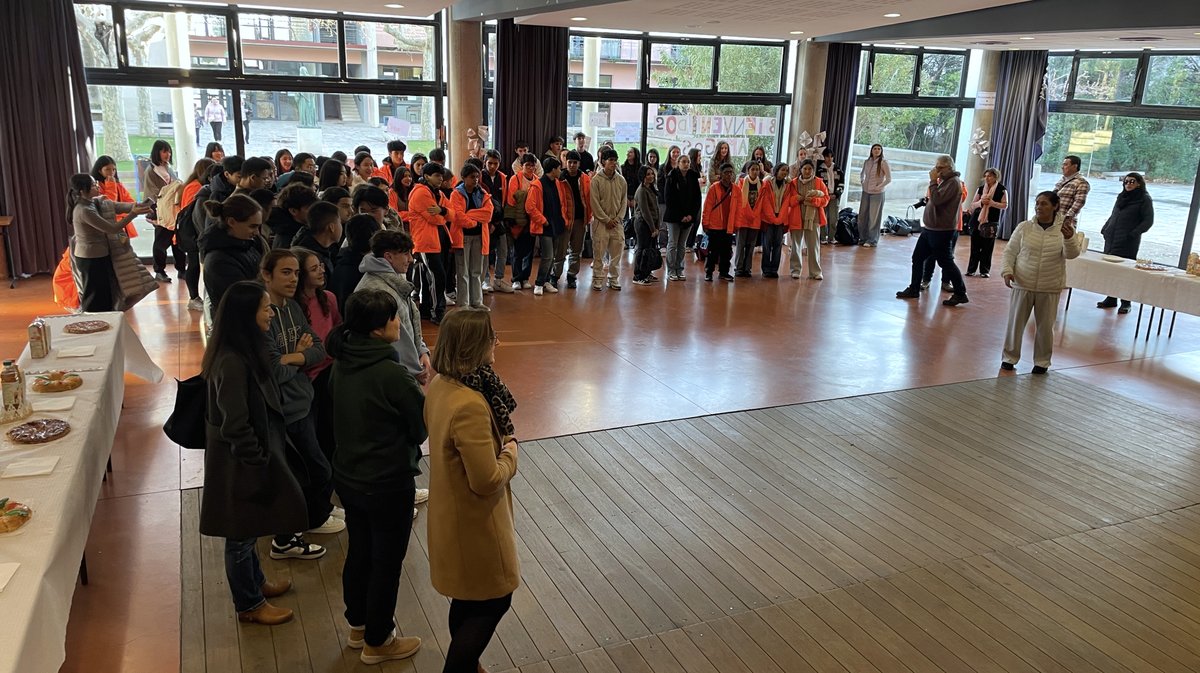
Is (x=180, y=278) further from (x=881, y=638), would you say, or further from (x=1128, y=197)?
(x=1128, y=197)

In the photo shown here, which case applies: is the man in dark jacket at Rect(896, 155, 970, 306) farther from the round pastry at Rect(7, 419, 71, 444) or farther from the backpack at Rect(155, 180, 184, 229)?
the round pastry at Rect(7, 419, 71, 444)

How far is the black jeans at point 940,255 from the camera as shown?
912 centimetres

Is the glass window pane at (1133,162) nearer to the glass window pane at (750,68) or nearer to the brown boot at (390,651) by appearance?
the glass window pane at (750,68)

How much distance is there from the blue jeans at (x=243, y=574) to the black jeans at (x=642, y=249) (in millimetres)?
6616

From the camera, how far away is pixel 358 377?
9.31 ft

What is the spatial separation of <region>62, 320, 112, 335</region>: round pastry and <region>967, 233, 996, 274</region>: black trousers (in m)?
9.20

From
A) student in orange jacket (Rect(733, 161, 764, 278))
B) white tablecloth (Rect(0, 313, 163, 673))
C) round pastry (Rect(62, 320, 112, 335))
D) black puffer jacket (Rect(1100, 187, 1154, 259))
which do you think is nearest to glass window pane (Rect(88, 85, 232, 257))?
round pastry (Rect(62, 320, 112, 335))

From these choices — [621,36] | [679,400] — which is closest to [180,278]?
[679,400]

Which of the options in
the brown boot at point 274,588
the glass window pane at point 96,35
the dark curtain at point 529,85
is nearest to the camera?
the brown boot at point 274,588

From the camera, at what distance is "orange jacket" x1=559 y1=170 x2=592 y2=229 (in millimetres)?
9180

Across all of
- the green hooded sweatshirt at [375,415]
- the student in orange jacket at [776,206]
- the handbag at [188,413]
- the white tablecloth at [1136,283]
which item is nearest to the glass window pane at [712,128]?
the student in orange jacket at [776,206]

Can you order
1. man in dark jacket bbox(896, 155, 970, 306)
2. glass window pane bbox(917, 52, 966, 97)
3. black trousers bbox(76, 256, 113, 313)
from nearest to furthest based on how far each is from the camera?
black trousers bbox(76, 256, 113, 313) < man in dark jacket bbox(896, 155, 970, 306) < glass window pane bbox(917, 52, 966, 97)

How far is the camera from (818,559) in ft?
13.5

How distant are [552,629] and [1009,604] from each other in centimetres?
200
